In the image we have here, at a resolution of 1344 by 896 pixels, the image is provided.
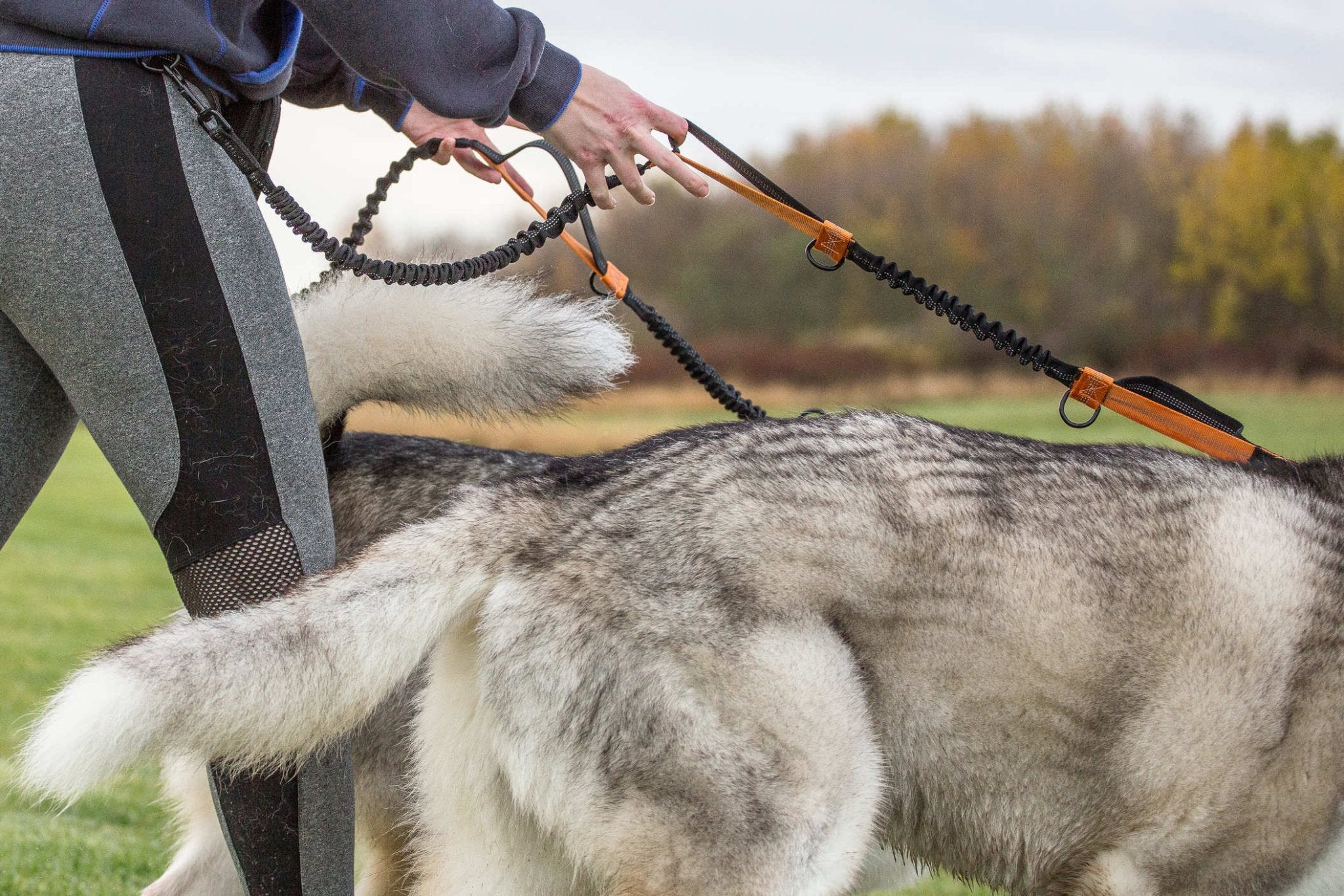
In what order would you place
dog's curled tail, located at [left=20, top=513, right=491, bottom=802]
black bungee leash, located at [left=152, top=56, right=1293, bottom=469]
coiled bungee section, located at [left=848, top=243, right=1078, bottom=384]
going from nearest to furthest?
dog's curled tail, located at [left=20, top=513, right=491, bottom=802], black bungee leash, located at [left=152, top=56, right=1293, bottom=469], coiled bungee section, located at [left=848, top=243, right=1078, bottom=384]

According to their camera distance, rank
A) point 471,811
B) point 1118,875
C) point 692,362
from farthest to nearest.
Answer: point 692,362, point 1118,875, point 471,811

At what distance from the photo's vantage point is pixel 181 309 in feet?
5.98

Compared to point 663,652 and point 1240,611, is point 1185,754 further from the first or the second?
point 663,652

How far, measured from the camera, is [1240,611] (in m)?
2.13

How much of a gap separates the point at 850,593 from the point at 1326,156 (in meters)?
36.8

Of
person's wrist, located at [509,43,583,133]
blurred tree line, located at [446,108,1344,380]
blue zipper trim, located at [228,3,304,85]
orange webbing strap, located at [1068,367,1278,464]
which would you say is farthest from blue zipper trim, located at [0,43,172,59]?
blurred tree line, located at [446,108,1344,380]

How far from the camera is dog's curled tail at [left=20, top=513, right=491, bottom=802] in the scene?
1.69 meters

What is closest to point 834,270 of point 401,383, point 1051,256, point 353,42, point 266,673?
Answer: point 401,383

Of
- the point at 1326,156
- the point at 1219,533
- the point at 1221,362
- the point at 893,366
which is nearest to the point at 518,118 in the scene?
the point at 1219,533

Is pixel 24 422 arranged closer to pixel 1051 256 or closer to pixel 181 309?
pixel 181 309

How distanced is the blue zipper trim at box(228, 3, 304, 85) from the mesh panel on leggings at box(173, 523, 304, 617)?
2.57 ft

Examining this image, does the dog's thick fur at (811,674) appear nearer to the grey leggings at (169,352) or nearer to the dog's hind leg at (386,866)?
the grey leggings at (169,352)

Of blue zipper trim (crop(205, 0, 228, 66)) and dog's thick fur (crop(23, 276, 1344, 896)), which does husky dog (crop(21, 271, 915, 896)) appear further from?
blue zipper trim (crop(205, 0, 228, 66))

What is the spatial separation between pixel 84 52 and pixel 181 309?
1.36 feet
